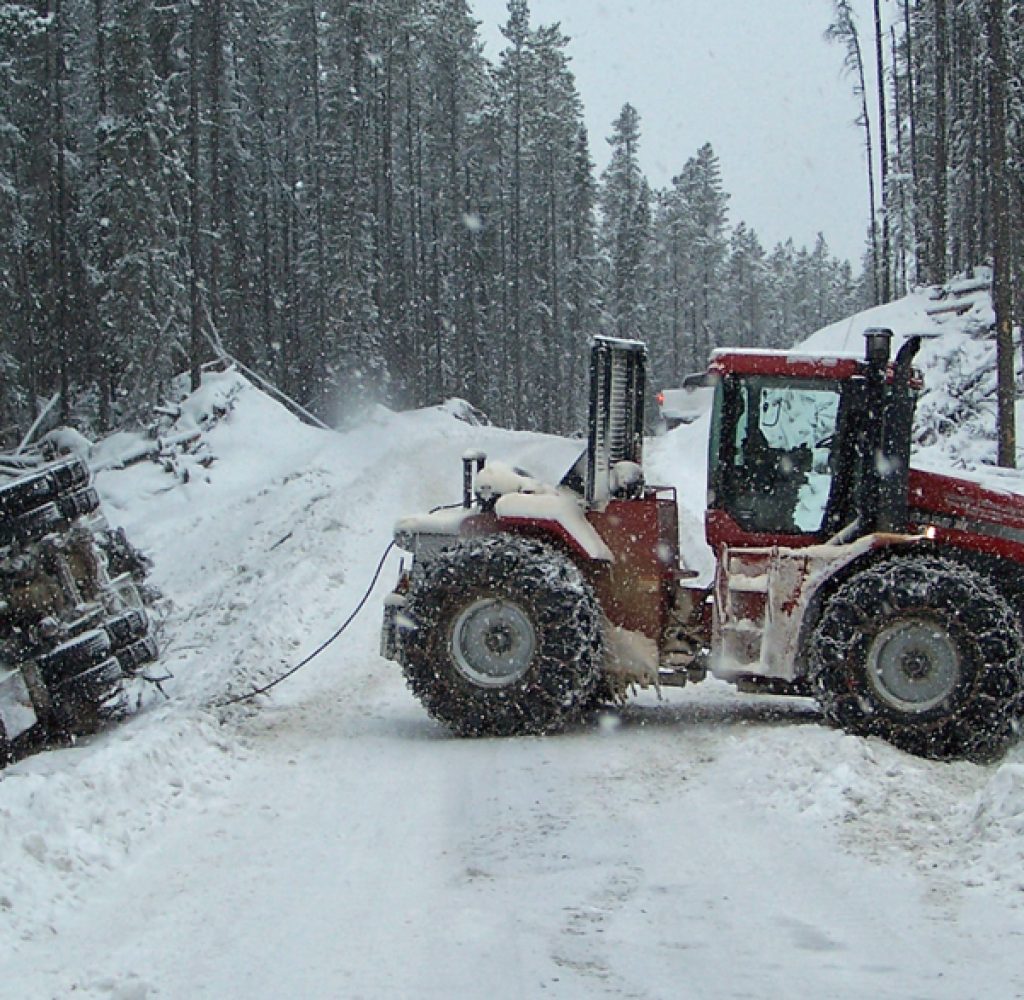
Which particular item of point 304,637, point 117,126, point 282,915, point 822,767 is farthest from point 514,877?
point 117,126

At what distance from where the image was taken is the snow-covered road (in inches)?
186

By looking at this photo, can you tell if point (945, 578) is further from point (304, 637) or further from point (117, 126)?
point (117, 126)

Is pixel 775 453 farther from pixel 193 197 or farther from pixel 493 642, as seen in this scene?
pixel 193 197

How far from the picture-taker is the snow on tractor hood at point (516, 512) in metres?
9.39

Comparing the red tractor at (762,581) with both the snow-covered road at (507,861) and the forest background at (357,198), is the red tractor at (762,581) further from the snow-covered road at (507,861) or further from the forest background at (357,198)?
the forest background at (357,198)

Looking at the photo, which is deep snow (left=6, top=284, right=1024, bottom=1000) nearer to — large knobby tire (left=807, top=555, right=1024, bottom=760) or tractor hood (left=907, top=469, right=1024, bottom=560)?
large knobby tire (left=807, top=555, right=1024, bottom=760)

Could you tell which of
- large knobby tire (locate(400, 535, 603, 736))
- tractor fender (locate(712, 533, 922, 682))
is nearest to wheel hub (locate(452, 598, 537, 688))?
large knobby tire (locate(400, 535, 603, 736))

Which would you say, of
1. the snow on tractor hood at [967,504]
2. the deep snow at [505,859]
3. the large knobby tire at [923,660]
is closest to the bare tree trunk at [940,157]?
the deep snow at [505,859]

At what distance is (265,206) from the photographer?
157 feet

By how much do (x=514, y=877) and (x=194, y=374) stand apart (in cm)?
2670

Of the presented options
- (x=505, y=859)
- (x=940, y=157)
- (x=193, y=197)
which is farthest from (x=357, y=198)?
(x=505, y=859)

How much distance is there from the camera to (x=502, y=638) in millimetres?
9117

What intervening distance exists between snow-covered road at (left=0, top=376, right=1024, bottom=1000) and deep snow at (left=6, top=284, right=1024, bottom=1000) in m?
0.02

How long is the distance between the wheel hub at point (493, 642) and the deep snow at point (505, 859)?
0.50 meters
